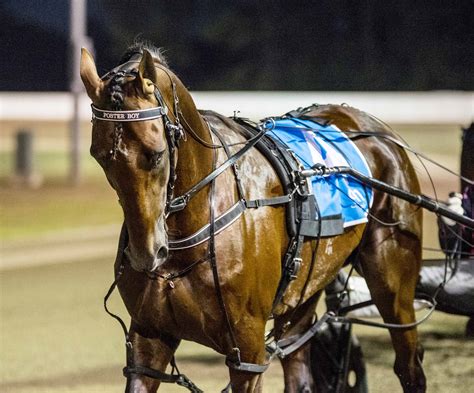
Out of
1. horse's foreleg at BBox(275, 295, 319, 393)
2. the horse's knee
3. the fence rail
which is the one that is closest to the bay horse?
horse's foreleg at BBox(275, 295, 319, 393)

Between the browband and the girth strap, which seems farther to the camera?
the girth strap

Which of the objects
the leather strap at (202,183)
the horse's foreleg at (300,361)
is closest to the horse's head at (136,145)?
the leather strap at (202,183)

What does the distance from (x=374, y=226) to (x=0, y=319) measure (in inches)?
175

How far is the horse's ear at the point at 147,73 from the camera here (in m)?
3.66

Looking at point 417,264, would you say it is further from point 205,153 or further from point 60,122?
point 60,122

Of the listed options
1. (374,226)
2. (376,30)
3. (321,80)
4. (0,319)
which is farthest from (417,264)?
(321,80)

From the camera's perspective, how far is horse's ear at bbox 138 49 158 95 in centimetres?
366

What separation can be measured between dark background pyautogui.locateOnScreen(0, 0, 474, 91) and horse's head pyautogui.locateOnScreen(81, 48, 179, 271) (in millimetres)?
8420

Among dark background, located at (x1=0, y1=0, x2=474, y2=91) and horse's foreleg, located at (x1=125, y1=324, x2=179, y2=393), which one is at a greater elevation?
dark background, located at (x1=0, y1=0, x2=474, y2=91)

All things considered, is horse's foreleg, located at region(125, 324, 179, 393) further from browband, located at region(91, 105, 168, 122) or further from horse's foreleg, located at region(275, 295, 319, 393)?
horse's foreleg, located at region(275, 295, 319, 393)

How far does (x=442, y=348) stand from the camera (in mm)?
7457

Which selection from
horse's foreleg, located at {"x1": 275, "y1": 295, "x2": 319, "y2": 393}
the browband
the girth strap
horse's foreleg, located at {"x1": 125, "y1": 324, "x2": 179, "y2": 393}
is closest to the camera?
the browband

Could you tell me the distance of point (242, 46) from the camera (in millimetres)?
15203

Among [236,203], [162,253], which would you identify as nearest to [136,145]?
[162,253]
